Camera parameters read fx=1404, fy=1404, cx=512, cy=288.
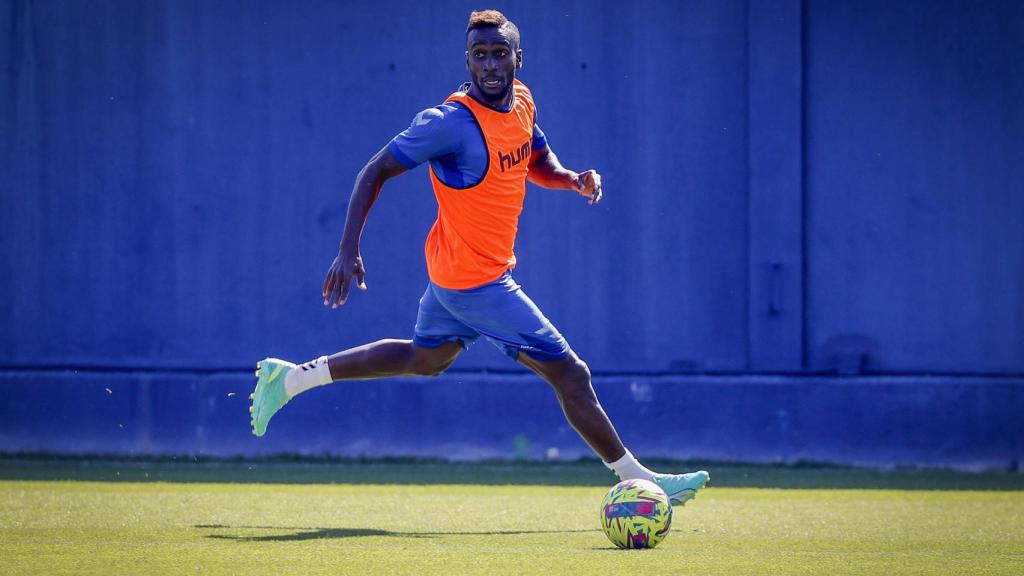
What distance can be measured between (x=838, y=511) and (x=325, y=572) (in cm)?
333

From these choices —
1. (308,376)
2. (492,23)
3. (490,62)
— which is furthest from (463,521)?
(492,23)

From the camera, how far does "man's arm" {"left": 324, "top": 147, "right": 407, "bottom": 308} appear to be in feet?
19.5

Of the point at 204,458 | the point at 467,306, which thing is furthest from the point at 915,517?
the point at 204,458

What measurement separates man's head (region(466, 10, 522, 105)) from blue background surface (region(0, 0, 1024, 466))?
10.5 ft

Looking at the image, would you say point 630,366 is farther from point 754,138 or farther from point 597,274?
point 754,138

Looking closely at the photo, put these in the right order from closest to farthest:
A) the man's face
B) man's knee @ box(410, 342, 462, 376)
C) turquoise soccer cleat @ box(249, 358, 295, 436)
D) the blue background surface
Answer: the man's face, man's knee @ box(410, 342, 462, 376), turquoise soccer cleat @ box(249, 358, 295, 436), the blue background surface

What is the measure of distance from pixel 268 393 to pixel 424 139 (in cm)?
163

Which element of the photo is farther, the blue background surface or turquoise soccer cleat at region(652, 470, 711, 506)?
the blue background surface

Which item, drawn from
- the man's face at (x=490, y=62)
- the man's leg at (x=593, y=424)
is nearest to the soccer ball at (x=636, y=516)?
the man's leg at (x=593, y=424)

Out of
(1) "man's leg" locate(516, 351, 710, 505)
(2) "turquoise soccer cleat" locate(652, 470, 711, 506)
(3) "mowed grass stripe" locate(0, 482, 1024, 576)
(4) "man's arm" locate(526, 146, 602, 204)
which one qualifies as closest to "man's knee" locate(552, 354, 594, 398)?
(1) "man's leg" locate(516, 351, 710, 505)

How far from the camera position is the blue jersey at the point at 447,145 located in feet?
20.3

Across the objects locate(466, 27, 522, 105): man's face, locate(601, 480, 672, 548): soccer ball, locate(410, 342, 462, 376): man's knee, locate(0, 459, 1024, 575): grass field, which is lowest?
locate(0, 459, 1024, 575): grass field

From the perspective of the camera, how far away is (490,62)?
6.34 m

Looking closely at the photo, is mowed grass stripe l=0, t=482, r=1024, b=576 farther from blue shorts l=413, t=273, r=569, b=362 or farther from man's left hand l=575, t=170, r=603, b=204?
man's left hand l=575, t=170, r=603, b=204
